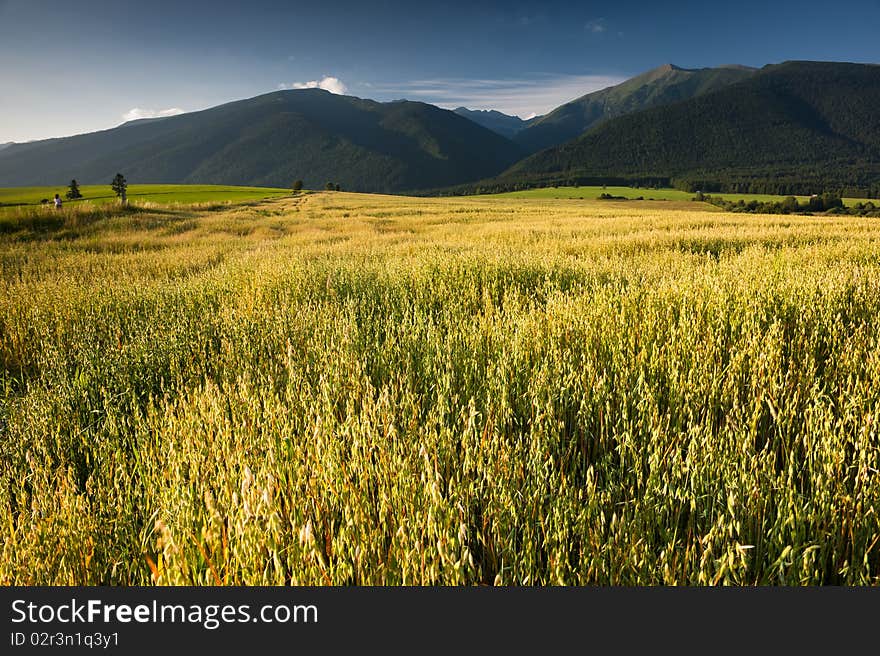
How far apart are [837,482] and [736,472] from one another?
33 centimetres

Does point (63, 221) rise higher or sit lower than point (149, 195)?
lower

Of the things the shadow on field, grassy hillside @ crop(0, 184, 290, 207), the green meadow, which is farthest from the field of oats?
the green meadow

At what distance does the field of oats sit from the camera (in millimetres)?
1356

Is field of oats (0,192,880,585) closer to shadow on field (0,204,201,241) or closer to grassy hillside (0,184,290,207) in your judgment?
shadow on field (0,204,201,241)

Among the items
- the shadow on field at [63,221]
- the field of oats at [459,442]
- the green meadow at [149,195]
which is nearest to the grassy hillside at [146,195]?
the green meadow at [149,195]

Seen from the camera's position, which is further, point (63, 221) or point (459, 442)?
point (63, 221)

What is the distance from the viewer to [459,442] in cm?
204

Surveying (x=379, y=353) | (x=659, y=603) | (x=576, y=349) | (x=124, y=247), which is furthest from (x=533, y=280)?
(x=124, y=247)

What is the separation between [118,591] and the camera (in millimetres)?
1182

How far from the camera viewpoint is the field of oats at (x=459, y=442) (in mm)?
1356

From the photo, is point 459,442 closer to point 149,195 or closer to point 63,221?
point 63,221

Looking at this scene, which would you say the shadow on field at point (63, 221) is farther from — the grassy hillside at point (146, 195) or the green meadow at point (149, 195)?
the green meadow at point (149, 195)

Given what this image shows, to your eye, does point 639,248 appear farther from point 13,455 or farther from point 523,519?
point 13,455

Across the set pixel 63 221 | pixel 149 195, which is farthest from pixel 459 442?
pixel 149 195
